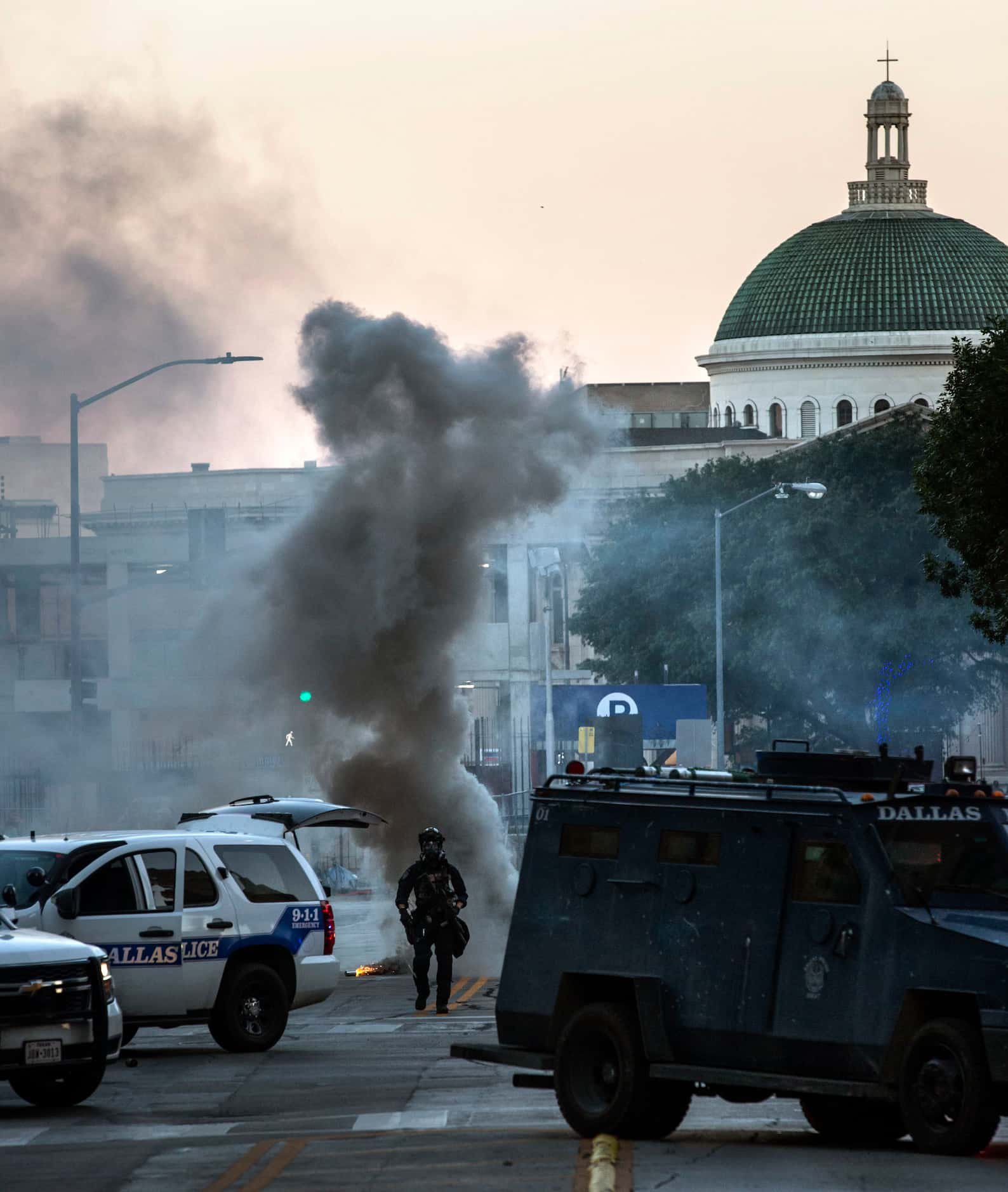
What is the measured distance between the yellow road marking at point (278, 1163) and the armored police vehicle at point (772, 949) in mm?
1096

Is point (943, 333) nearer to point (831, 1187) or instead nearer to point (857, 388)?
point (857, 388)

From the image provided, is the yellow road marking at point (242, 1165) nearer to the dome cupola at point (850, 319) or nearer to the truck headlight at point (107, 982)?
the truck headlight at point (107, 982)

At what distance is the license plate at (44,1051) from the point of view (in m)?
15.3

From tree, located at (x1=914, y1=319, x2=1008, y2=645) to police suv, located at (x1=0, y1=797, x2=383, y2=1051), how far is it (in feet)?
40.7

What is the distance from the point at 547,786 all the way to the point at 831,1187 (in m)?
3.25

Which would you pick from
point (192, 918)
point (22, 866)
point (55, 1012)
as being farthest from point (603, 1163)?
point (22, 866)

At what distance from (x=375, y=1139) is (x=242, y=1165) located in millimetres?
1101

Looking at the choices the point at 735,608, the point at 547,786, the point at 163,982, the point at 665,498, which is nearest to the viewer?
the point at 547,786

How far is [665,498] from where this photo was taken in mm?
77625

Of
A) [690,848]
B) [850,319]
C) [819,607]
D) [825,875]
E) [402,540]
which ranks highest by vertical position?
[850,319]

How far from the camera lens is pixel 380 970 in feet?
91.1

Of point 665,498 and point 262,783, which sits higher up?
point 665,498

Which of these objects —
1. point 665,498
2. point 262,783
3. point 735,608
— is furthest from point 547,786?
point 665,498

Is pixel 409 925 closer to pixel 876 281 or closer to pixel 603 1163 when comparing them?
pixel 603 1163
